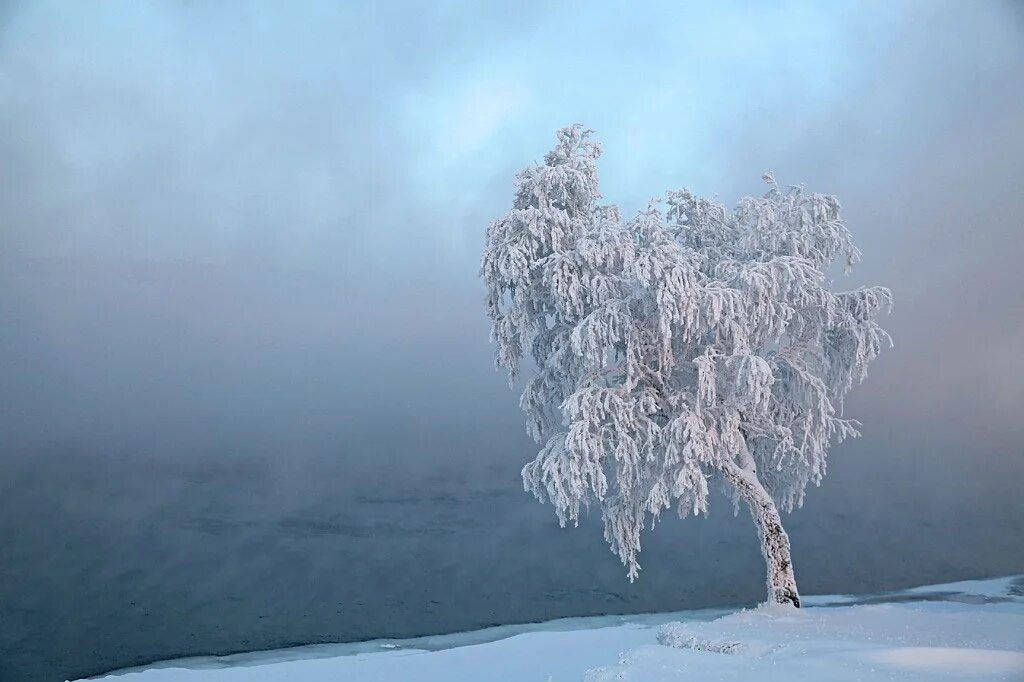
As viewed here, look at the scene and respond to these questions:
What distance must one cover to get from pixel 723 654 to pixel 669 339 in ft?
19.5

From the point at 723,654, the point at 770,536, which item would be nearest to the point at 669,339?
the point at 770,536

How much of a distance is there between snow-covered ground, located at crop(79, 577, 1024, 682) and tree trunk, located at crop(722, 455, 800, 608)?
2.18 feet

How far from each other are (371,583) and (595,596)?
1007 cm

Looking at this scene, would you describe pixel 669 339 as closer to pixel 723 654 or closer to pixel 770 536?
pixel 770 536

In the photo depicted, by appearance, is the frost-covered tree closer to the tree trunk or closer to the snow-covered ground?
the tree trunk

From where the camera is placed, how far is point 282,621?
25312 millimetres

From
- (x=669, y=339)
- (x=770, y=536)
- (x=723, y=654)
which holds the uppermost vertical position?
(x=669, y=339)

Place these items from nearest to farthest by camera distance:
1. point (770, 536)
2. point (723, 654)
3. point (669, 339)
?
point (723, 654) → point (669, 339) → point (770, 536)

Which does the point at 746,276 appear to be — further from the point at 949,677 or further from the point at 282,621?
the point at 282,621

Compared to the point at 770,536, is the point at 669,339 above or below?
above

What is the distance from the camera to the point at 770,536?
1405 centimetres

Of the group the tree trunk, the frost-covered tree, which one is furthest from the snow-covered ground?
the frost-covered tree

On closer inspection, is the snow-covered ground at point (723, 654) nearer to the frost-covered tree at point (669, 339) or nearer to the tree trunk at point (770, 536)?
the tree trunk at point (770, 536)

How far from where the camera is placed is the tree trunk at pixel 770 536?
13.8 meters
